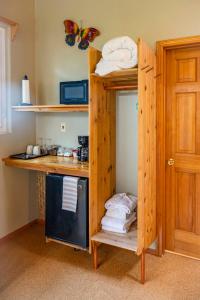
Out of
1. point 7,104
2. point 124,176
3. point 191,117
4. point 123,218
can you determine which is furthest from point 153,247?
point 7,104

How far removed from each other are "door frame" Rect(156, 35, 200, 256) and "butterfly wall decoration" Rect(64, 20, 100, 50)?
2.54 feet

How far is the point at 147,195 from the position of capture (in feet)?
8.42

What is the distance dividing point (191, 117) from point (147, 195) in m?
0.87

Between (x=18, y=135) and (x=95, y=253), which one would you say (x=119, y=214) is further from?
(x=18, y=135)

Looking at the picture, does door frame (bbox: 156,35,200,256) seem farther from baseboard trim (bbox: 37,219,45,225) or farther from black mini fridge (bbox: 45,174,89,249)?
baseboard trim (bbox: 37,219,45,225)

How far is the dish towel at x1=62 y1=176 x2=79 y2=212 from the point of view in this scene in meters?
2.71

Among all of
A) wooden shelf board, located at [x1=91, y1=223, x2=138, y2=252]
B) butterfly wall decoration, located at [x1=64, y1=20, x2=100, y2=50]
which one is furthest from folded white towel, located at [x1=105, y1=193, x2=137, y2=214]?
butterfly wall decoration, located at [x1=64, y1=20, x2=100, y2=50]

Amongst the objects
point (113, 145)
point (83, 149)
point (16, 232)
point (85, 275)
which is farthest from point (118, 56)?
point (16, 232)

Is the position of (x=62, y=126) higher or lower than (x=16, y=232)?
higher

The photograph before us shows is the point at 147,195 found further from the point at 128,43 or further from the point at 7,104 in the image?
the point at 7,104

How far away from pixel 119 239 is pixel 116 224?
17 cm

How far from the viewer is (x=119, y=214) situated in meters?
→ 2.69

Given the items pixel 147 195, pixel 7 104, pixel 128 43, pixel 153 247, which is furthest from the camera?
pixel 7 104

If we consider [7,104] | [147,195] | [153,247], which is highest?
[7,104]
